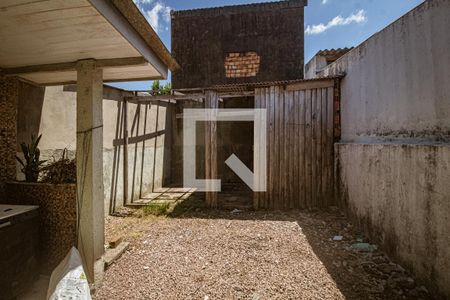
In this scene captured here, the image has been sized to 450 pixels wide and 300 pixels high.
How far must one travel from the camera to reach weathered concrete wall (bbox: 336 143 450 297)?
2.68 meters

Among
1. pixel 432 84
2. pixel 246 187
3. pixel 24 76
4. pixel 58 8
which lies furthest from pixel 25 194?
pixel 246 187

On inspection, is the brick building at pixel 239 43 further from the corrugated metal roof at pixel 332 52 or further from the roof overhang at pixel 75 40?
the roof overhang at pixel 75 40

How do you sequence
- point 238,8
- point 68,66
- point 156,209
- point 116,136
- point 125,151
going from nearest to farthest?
point 68,66 → point 156,209 → point 116,136 → point 125,151 → point 238,8

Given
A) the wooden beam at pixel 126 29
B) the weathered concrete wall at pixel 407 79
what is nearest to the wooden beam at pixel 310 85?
the weathered concrete wall at pixel 407 79

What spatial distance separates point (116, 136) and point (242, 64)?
6.34 m

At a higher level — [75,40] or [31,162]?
[75,40]

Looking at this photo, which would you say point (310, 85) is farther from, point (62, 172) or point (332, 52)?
point (62, 172)

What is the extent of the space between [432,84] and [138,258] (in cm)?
501

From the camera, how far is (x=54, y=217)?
339 centimetres

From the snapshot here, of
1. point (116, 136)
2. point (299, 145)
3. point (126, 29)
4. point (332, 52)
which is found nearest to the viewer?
point (126, 29)

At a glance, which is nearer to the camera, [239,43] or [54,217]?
[54,217]

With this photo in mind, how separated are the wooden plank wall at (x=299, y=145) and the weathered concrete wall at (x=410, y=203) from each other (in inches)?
54.1

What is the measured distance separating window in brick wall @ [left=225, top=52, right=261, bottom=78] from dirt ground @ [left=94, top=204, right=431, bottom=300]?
696 centimetres

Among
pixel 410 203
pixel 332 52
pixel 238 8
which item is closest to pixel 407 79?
pixel 410 203
